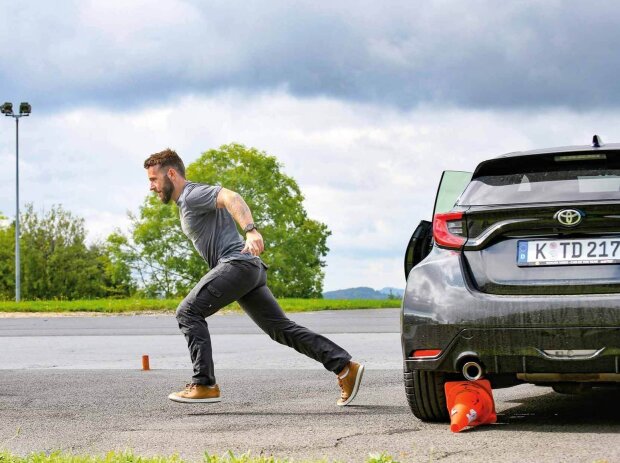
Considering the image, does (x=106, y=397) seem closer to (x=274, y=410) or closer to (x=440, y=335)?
(x=274, y=410)

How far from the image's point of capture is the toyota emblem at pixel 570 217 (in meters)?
5.73

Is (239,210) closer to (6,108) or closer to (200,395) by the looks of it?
(200,395)

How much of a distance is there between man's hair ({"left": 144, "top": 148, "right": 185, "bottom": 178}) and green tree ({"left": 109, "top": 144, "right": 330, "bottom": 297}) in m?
49.8

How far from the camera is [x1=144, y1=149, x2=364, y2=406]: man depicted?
7.66m

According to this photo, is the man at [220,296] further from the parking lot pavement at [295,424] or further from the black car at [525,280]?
the black car at [525,280]

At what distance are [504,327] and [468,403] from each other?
0.64 meters

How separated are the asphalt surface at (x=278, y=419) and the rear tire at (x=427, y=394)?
96 millimetres

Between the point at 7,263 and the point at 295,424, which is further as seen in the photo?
the point at 7,263

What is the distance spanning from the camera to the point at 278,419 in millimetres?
7020

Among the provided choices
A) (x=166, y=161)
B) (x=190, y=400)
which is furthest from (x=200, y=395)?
(x=166, y=161)

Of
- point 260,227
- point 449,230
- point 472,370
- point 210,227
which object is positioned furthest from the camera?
point 260,227

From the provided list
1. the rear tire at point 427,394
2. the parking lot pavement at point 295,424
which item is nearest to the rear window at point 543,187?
the rear tire at point 427,394

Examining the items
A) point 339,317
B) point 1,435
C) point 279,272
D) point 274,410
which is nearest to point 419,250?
point 274,410

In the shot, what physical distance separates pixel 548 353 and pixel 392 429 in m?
1.15
